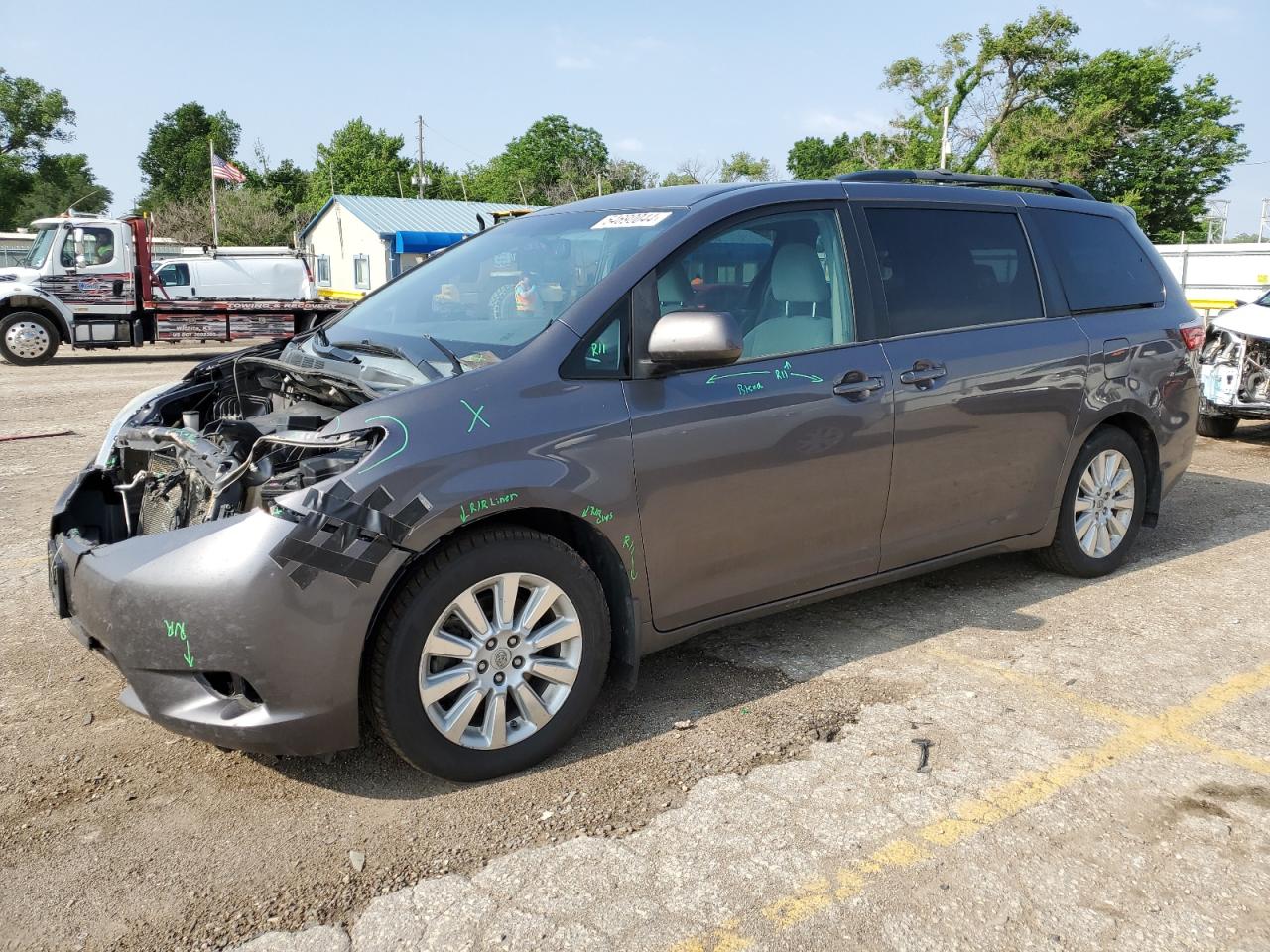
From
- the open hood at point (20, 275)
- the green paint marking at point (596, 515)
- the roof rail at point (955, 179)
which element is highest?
the open hood at point (20, 275)

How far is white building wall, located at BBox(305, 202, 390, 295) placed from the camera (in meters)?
45.8

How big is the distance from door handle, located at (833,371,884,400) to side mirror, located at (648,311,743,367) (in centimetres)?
66

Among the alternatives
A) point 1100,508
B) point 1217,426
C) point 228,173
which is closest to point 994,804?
point 1100,508

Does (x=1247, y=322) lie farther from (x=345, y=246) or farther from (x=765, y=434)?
(x=345, y=246)

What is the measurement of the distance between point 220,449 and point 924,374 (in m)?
2.57

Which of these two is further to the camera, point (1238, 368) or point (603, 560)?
point (1238, 368)

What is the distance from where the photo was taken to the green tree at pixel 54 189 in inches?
2712

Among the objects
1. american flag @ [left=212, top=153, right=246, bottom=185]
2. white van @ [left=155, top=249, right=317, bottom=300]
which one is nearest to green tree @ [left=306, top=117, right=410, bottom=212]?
american flag @ [left=212, top=153, right=246, bottom=185]

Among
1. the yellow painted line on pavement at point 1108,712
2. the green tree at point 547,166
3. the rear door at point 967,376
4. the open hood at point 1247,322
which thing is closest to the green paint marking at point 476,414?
the rear door at point 967,376

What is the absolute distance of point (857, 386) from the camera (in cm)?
389

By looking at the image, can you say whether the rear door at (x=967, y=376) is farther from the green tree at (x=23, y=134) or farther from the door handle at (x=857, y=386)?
the green tree at (x=23, y=134)

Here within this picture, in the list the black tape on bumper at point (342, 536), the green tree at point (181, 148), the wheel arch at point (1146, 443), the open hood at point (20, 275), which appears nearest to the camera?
the black tape on bumper at point (342, 536)

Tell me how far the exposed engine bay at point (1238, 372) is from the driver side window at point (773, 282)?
6241mm

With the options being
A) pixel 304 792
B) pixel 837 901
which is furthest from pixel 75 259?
pixel 837 901
